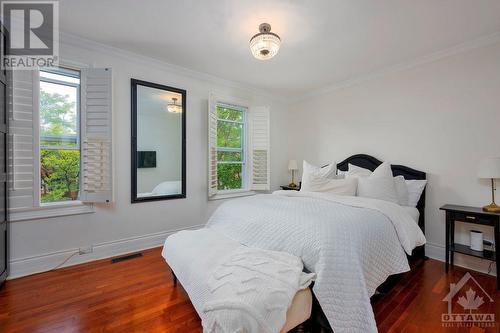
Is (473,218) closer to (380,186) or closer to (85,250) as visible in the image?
(380,186)

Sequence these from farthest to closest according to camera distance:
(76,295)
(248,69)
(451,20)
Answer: (248,69)
(451,20)
(76,295)

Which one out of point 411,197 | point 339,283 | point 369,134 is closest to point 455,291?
Answer: point 411,197

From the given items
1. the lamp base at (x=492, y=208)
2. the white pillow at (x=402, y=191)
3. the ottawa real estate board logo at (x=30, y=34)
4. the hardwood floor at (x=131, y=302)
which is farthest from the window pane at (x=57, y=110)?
the lamp base at (x=492, y=208)

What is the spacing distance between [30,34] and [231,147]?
9.14 ft

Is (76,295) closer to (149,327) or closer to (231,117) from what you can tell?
(149,327)

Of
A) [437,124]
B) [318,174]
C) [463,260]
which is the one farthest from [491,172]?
[318,174]

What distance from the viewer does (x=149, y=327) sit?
5.22ft

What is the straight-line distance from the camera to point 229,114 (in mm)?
4098

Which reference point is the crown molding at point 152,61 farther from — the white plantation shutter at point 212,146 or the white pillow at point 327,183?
the white pillow at point 327,183

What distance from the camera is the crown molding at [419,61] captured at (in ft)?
8.16

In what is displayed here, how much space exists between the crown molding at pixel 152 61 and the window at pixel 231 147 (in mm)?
384

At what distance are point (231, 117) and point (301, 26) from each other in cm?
207

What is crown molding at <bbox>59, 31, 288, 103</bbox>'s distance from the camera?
2555 millimetres

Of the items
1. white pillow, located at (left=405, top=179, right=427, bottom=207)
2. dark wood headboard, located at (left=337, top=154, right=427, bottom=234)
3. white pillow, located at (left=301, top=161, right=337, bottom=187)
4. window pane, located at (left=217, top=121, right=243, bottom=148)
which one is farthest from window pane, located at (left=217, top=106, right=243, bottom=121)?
white pillow, located at (left=405, top=179, right=427, bottom=207)
